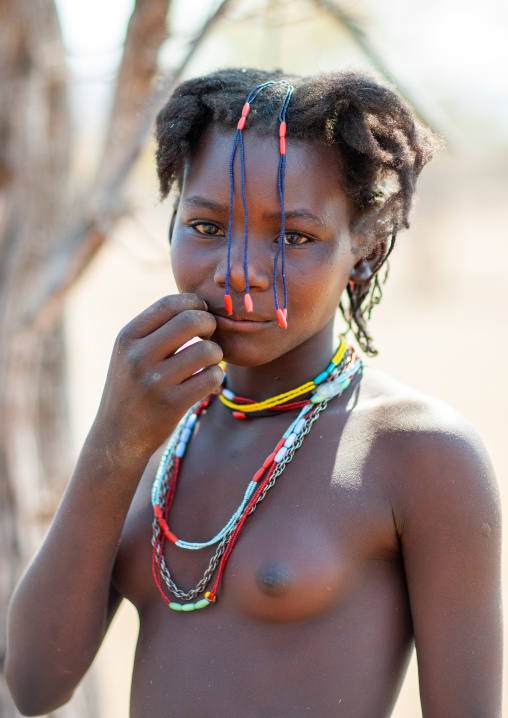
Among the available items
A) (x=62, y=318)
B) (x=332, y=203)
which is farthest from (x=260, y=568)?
(x=62, y=318)

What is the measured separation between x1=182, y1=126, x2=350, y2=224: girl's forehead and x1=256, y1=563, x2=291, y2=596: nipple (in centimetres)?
80

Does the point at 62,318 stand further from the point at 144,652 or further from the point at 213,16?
the point at 144,652

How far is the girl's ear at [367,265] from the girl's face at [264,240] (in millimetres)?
162

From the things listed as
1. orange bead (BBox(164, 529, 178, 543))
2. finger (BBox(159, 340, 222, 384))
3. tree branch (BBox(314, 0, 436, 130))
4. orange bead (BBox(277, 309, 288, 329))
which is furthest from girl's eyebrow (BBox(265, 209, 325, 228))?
tree branch (BBox(314, 0, 436, 130))

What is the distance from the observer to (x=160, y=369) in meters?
1.68

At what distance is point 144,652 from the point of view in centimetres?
188

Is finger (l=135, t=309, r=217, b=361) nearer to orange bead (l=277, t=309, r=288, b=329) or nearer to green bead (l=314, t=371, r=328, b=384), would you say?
orange bead (l=277, t=309, r=288, b=329)

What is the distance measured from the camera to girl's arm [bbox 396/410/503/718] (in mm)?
1604

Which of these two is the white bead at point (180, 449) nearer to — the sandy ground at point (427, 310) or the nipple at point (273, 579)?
the nipple at point (273, 579)

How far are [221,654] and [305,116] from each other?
1.23m

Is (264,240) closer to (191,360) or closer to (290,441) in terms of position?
(191,360)

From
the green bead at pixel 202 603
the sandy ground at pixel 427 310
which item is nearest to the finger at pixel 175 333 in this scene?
the green bead at pixel 202 603

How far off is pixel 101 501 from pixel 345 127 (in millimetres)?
1041

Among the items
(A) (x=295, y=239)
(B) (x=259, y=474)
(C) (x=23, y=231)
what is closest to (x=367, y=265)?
(A) (x=295, y=239)
